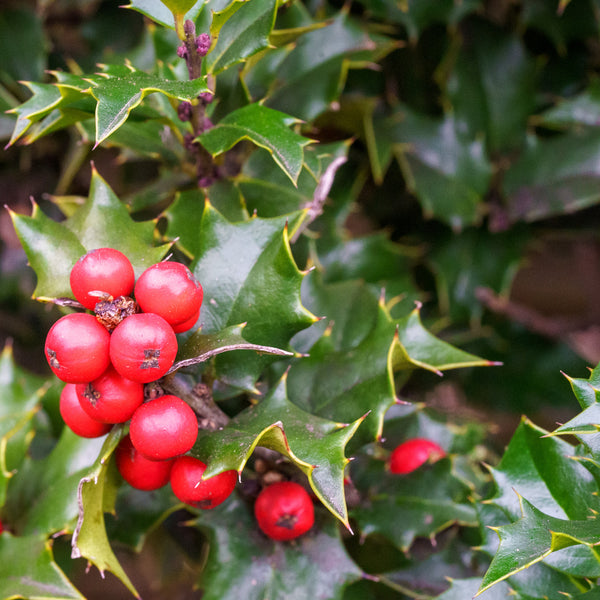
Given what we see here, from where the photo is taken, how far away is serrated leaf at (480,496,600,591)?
1.90 ft

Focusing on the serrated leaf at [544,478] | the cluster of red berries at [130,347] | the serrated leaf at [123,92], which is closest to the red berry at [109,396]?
the cluster of red berries at [130,347]

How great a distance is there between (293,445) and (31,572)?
0.45 m

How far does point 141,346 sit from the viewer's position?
0.54 metres

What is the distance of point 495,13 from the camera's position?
139 centimetres

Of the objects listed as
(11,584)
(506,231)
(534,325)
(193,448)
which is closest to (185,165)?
(193,448)

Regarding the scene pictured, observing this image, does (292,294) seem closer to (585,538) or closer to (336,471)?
(336,471)

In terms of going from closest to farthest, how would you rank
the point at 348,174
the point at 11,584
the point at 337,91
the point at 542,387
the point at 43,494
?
the point at 11,584
the point at 43,494
the point at 337,91
the point at 348,174
the point at 542,387

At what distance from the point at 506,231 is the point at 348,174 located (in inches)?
15.8

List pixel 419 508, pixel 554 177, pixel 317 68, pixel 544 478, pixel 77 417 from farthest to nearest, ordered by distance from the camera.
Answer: pixel 554 177, pixel 317 68, pixel 419 508, pixel 544 478, pixel 77 417

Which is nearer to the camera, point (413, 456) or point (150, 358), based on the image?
point (150, 358)

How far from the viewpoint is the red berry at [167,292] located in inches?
22.7

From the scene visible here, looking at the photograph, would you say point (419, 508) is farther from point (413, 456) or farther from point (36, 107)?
point (36, 107)

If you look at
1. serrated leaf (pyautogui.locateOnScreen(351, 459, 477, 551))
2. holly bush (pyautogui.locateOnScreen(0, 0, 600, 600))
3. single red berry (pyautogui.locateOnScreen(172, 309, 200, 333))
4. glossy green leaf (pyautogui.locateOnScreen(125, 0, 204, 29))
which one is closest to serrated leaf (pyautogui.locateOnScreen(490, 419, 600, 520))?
holly bush (pyautogui.locateOnScreen(0, 0, 600, 600))

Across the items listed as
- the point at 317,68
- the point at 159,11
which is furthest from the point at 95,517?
the point at 317,68
